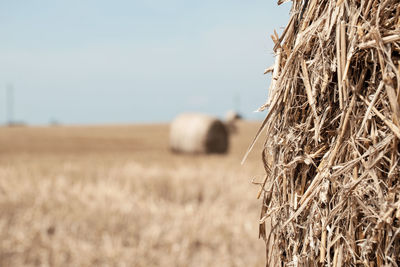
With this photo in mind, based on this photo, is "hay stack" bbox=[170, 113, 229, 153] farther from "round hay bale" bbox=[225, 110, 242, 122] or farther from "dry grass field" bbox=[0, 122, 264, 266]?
"round hay bale" bbox=[225, 110, 242, 122]

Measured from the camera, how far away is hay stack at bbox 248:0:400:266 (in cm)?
126

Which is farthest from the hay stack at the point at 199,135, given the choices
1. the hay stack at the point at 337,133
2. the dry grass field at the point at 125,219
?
the hay stack at the point at 337,133

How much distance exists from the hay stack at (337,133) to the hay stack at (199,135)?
994 centimetres

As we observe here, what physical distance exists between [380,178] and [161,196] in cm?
508

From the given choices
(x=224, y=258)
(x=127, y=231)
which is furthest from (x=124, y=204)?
(x=224, y=258)

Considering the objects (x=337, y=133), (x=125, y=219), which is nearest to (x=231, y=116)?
(x=125, y=219)

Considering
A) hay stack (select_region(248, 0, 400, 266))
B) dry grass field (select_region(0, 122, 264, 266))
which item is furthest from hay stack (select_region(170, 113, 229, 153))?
hay stack (select_region(248, 0, 400, 266))

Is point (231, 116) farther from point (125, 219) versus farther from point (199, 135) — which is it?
point (125, 219)

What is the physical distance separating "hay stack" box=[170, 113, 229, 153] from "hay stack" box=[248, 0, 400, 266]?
994 centimetres

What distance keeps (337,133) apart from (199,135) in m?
10.1

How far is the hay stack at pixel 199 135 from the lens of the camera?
11477 millimetres

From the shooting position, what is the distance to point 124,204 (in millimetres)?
5508

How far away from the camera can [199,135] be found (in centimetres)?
1148

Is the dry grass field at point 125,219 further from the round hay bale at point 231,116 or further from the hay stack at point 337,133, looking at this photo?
the round hay bale at point 231,116
